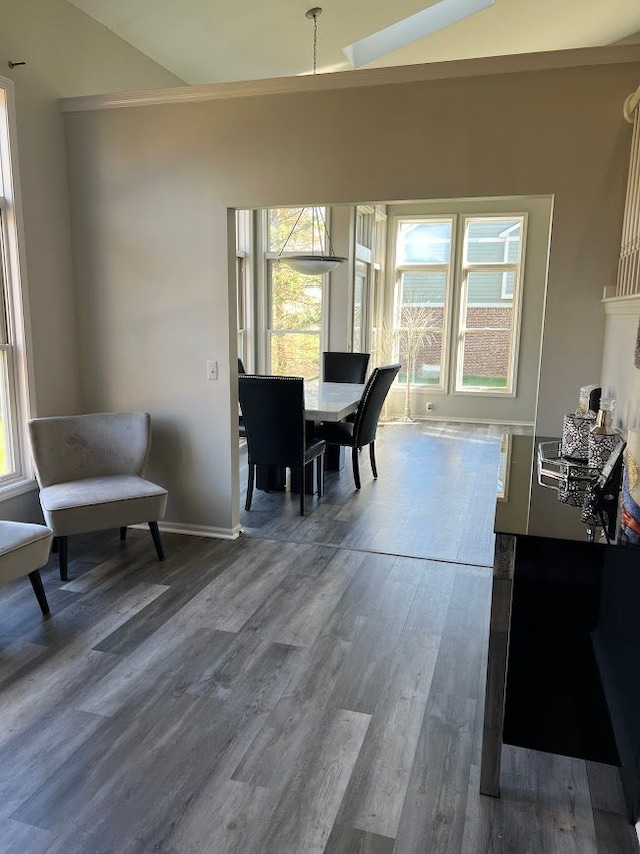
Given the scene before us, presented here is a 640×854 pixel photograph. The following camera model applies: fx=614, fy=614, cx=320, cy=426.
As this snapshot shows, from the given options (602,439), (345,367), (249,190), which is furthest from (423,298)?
(602,439)

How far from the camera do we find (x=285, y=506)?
183 inches

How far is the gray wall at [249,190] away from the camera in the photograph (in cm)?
293

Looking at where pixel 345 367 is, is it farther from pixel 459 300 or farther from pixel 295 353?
pixel 459 300

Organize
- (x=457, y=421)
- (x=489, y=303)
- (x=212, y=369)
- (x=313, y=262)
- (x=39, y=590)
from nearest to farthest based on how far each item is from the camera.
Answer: (x=39, y=590) → (x=212, y=369) → (x=313, y=262) → (x=489, y=303) → (x=457, y=421)

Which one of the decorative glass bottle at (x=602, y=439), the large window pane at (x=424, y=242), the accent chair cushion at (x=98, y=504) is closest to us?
the decorative glass bottle at (x=602, y=439)

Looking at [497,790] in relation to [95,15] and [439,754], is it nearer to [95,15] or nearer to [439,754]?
[439,754]

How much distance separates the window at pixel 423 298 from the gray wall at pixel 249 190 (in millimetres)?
5110

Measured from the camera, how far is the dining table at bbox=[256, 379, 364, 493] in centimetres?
444

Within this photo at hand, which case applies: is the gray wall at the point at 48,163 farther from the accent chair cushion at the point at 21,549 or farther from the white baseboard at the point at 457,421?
the white baseboard at the point at 457,421

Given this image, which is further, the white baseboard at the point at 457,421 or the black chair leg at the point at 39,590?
the white baseboard at the point at 457,421

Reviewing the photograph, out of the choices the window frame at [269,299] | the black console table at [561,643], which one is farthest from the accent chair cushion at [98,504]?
the window frame at [269,299]

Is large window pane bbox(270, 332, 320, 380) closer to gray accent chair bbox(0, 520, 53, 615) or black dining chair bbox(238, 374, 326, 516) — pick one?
black dining chair bbox(238, 374, 326, 516)

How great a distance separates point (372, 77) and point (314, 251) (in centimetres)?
399

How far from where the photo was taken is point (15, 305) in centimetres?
349
